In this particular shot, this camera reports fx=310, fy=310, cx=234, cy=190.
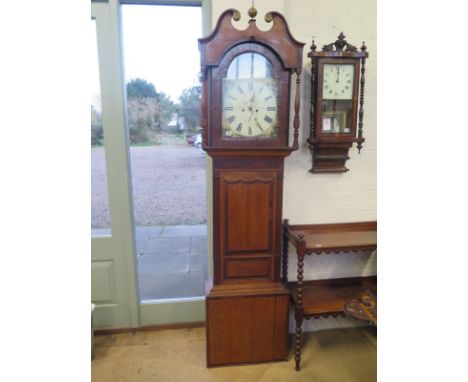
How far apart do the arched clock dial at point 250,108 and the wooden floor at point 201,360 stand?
1.40 metres

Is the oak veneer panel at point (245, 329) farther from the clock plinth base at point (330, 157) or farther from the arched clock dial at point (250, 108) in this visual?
the arched clock dial at point (250, 108)

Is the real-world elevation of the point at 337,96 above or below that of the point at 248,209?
above

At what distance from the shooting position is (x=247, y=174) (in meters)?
1.72

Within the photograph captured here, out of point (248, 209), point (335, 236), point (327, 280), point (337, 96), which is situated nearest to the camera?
point (248, 209)

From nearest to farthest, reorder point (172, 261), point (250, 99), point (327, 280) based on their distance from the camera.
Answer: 1. point (250, 99)
2. point (327, 280)
3. point (172, 261)

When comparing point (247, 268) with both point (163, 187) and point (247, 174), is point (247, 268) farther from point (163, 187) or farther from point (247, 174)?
point (163, 187)

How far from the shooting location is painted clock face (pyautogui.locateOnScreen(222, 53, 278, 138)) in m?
1.62

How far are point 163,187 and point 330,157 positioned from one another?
3.79 ft

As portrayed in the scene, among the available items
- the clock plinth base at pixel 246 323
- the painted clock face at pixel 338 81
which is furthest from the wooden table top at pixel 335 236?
the painted clock face at pixel 338 81

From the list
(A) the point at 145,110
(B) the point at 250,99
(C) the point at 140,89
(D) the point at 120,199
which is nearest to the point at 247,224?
(B) the point at 250,99

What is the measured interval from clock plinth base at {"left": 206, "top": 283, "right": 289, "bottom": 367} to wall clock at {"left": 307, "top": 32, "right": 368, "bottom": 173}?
96 cm
